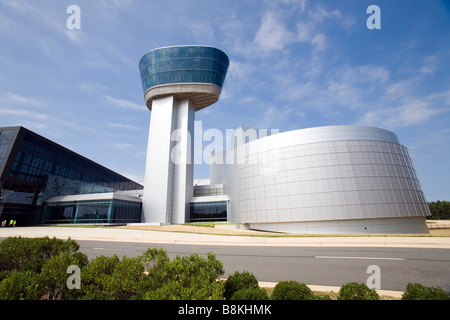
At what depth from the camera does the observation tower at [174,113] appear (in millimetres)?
47344

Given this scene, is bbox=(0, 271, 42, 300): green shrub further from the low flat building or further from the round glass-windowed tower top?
the round glass-windowed tower top

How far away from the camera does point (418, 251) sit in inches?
515

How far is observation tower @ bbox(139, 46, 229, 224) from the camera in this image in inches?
A: 1864

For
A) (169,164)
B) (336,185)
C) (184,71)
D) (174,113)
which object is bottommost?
(336,185)

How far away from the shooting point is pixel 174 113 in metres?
54.2

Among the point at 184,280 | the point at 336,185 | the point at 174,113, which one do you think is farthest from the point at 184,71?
the point at 184,280

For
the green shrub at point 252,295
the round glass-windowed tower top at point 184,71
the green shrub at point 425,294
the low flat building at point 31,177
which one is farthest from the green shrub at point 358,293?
the round glass-windowed tower top at point 184,71

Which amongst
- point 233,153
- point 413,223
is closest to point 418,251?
point 413,223

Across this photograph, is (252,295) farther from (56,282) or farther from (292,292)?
(56,282)

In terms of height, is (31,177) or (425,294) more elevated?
(31,177)

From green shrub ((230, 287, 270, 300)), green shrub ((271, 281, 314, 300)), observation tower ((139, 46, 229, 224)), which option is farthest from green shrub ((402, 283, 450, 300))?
observation tower ((139, 46, 229, 224))

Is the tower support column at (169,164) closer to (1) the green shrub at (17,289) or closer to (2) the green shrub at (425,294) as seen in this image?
(1) the green shrub at (17,289)
